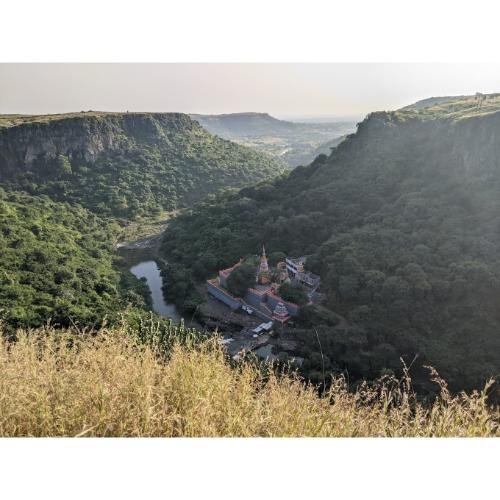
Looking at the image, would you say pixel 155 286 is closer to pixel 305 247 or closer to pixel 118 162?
pixel 305 247

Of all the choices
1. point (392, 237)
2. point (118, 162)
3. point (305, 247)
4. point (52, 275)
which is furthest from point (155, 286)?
point (118, 162)

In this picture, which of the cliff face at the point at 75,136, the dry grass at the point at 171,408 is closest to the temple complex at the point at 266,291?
the dry grass at the point at 171,408

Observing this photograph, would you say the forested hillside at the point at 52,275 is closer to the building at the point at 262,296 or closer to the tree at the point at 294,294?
the building at the point at 262,296

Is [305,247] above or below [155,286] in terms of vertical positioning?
above

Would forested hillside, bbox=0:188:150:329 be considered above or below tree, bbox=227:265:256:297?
Result: above

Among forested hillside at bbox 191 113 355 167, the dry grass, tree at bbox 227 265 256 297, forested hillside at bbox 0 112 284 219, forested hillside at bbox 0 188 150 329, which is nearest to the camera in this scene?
the dry grass

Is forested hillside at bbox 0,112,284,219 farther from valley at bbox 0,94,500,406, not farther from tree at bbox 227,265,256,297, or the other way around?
tree at bbox 227,265,256,297

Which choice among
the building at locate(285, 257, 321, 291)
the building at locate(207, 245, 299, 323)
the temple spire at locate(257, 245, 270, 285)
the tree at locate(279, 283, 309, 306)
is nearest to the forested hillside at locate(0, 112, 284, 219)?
the building at locate(207, 245, 299, 323)
